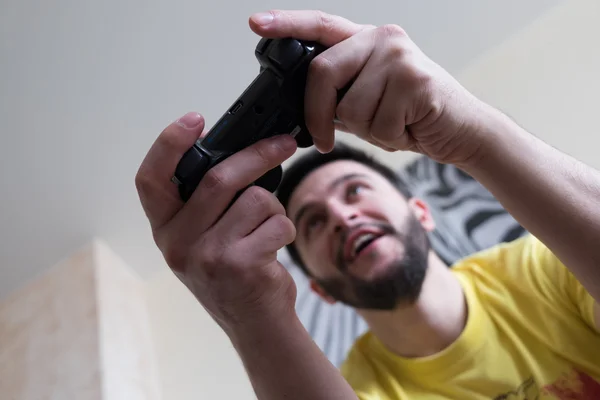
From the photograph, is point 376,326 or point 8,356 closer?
point 376,326

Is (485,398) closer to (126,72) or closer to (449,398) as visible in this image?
(449,398)

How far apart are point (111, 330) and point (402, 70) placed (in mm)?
934

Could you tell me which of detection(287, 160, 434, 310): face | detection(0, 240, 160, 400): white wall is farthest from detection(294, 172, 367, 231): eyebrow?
detection(0, 240, 160, 400): white wall

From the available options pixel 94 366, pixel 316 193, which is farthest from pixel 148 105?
pixel 94 366

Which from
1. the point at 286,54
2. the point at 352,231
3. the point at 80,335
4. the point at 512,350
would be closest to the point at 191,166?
the point at 286,54

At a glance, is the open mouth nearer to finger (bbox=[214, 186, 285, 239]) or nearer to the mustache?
the mustache

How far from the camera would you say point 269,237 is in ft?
1.54

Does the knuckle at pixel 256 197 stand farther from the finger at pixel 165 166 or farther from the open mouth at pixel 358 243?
the open mouth at pixel 358 243

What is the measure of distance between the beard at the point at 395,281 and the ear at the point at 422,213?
12cm

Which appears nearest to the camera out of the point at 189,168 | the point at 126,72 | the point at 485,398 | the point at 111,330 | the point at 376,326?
the point at 189,168

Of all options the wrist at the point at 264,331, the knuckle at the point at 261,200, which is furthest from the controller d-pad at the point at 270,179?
the wrist at the point at 264,331

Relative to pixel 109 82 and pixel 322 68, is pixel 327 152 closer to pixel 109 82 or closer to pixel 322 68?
pixel 322 68

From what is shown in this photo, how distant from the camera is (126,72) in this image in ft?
3.31

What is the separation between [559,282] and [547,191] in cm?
30
